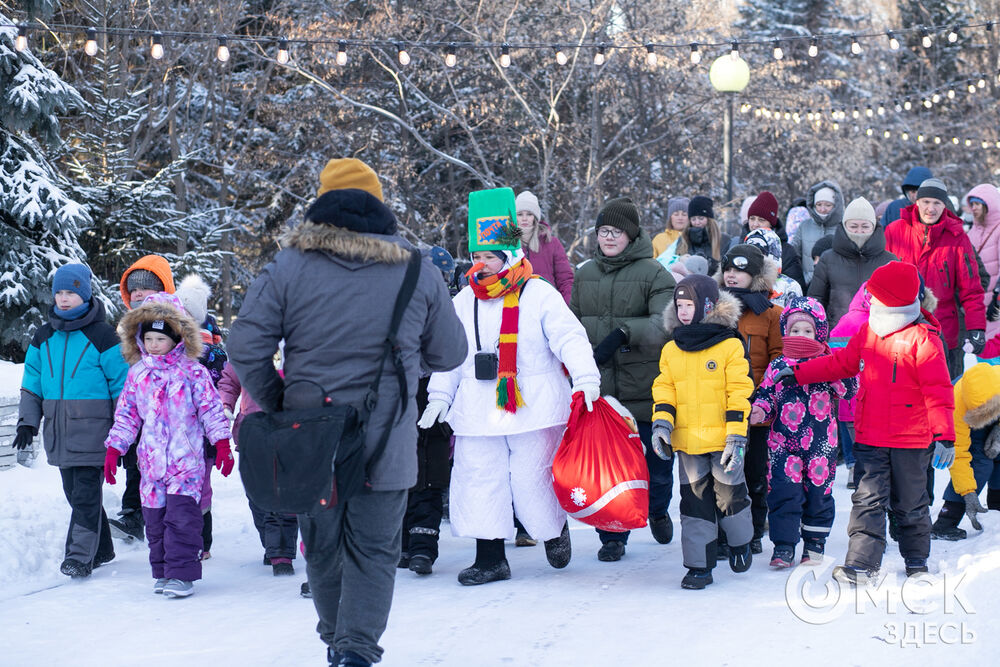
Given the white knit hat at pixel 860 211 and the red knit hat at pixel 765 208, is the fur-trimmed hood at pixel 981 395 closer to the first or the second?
the white knit hat at pixel 860 211

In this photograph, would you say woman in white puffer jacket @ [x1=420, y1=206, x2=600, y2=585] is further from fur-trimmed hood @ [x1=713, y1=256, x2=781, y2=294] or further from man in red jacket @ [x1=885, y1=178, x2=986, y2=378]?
man in red jacket @ [x1=885, y1=178, x2=986, y2=378]

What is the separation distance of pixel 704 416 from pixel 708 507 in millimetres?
474

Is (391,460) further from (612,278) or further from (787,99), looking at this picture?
(787,99)

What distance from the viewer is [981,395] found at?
6.90 m

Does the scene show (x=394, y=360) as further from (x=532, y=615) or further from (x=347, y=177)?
(x=532, y=615)

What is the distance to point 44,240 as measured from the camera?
1266 centimetres

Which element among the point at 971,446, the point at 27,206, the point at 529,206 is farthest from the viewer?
the point at 27,206

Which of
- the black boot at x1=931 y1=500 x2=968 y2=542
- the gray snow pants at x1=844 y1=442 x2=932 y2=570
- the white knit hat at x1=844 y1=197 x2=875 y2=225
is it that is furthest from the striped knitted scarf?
the white knit hat at x1=844 y1=197 x2=875 y2=225

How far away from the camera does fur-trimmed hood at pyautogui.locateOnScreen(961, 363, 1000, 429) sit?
6.85 meters

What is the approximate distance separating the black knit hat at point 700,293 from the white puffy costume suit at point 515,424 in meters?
0.59

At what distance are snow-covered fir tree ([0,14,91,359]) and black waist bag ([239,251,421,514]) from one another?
922 centimetres

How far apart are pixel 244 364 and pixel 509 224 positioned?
2.40 m

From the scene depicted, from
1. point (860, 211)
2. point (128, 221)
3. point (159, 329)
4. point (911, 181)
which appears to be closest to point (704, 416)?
point (860, 211)

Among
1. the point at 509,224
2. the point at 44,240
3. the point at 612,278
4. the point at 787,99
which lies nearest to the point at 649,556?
the point at 612,278
